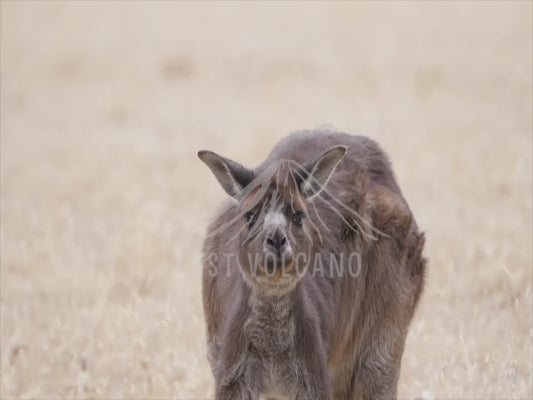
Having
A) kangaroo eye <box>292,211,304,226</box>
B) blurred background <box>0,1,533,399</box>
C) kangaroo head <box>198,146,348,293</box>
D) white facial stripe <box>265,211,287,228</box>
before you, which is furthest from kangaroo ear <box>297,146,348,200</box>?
blurred background <box>0,1,533,399</box>

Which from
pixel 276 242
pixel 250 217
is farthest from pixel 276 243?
pixel 250 217

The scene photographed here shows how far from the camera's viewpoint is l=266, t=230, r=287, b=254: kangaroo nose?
15.0ft

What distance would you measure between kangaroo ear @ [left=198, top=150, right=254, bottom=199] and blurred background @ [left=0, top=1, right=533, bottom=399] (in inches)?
45.1

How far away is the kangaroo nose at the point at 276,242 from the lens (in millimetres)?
4570

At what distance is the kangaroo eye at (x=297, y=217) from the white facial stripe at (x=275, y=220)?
0.08m

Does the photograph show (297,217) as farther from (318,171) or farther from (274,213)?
(318,171)

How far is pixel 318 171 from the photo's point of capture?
194 inches

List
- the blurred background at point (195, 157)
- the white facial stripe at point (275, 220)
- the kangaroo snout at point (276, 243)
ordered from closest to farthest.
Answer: the kangaroo snout at point (276, 243)
the white facial stripe at point (275, 220)
the blurred background at point (195, 157)

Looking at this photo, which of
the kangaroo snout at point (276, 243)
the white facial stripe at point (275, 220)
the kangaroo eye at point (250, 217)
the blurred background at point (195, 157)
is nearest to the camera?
the kangaroo snout at point (276, 243)

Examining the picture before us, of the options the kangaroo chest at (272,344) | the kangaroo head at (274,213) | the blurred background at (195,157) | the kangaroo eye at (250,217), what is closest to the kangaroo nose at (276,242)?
the kangaroo head at (274,213)

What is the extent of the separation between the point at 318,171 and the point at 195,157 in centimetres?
736

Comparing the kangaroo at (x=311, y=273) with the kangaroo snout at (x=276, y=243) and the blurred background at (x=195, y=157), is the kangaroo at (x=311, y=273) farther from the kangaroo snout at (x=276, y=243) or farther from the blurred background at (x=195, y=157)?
the blurred background at (x=195, y=157)

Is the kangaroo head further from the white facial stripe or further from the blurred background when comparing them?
the blurred background

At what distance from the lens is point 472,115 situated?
46.5 ft
